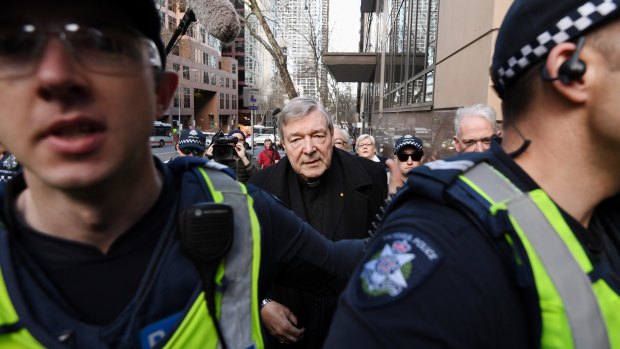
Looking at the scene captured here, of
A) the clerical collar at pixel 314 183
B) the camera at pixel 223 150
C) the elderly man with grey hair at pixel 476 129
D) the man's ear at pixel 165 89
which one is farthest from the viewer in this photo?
the camera at pixel 223 150

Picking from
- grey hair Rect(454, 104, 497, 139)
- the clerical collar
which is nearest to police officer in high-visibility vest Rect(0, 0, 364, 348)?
the clerical collar

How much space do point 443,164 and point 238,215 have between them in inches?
24.7

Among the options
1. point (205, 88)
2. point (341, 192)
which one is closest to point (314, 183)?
point (341, 192)

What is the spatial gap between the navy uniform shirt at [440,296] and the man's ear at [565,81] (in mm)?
424

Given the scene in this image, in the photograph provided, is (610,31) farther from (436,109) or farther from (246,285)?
(436,109)

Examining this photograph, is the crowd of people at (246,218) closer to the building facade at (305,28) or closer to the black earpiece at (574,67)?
the black earpiece at (574,67)

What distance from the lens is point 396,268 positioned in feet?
3.18

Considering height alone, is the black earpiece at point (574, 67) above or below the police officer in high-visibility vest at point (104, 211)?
above

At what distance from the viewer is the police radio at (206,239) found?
3.92ft

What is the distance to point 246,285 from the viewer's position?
1249 mm

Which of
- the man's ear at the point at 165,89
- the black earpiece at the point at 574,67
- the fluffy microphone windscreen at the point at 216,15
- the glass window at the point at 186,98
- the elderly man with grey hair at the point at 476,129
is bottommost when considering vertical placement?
the elderly man with grey hair at the point at 476,129

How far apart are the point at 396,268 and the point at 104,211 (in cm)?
80

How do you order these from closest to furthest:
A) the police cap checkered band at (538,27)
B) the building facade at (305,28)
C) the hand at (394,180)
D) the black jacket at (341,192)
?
the police cap checkered band at (538,27)
the hand at (394,180)
the black jacket at (341,192)
the building facade at (305,28)

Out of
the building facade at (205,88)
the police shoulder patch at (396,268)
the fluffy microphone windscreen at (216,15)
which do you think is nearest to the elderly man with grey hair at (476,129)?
the fluffy microphone windscreen at (216,15)
